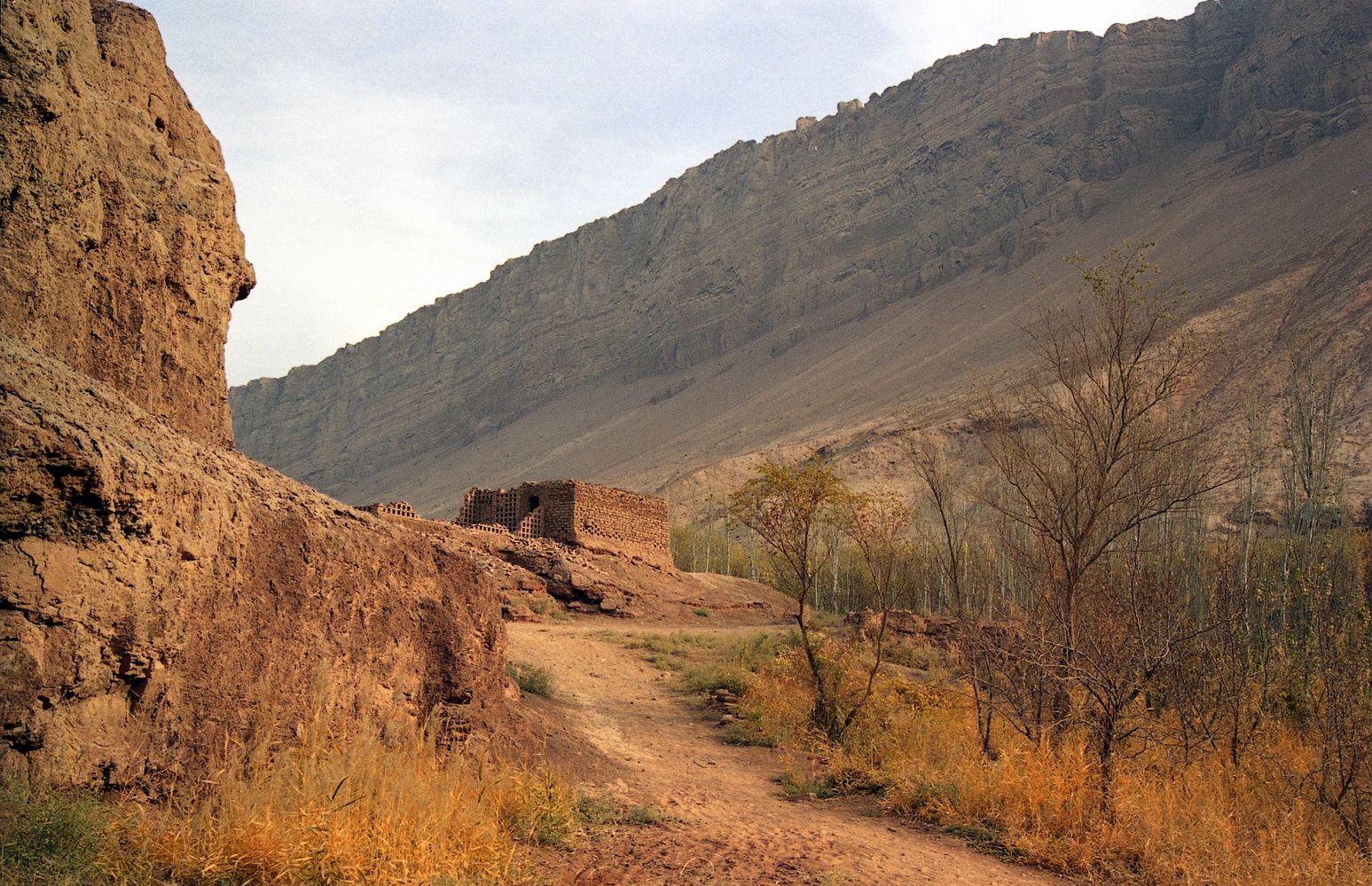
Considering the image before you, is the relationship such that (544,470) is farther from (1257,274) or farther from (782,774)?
(782,774)

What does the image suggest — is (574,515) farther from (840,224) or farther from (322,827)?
(840,224)

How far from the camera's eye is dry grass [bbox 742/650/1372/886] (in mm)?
7227

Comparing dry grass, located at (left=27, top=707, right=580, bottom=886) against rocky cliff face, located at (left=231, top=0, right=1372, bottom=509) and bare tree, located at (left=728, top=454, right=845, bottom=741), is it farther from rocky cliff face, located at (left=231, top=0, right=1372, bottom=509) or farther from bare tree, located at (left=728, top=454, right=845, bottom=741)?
rocky cliff face, located at (left=231, top=0, right=1372, bottom=509)

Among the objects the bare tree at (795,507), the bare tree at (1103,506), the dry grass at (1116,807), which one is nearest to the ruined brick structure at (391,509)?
the bare tree at (795,507)

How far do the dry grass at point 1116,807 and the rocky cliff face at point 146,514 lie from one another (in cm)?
404

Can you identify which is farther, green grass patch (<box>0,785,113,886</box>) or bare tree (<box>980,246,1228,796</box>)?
bare tree (<box>980,246,1228,796</box>)

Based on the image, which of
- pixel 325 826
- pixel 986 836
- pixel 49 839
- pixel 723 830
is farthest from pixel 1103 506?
pixel 49 839

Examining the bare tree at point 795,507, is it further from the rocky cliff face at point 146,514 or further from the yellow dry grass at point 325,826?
the yellow dry grass at point 325,826

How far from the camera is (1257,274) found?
57.0 meters

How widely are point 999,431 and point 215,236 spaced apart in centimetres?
931

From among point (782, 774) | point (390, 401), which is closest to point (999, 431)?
point (782, 774)

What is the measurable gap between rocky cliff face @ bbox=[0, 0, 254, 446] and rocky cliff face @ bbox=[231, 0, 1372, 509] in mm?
61616

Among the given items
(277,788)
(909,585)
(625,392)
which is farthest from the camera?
(625,392)

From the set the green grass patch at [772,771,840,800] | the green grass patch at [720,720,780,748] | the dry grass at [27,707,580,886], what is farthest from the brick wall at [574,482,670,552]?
the dry grass at [27,707,580,886]
